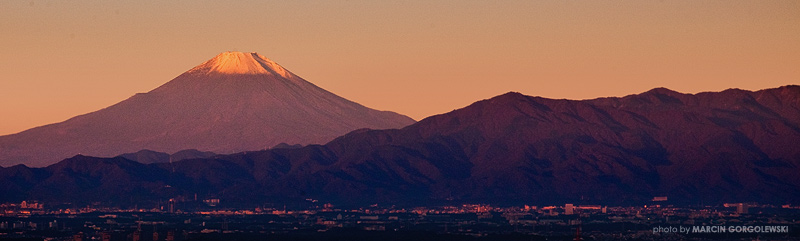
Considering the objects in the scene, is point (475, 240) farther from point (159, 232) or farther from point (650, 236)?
point (159, 232)

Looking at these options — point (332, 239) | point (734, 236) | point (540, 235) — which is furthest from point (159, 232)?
point (734, 236)

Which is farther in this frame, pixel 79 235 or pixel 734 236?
pixel 79 235

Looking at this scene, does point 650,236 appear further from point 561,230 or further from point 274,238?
point 274,238

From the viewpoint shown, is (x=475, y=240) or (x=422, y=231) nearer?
(x=475, y=240)

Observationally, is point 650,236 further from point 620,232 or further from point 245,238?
point 245,238

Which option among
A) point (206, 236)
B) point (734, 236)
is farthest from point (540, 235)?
point (206, 236)

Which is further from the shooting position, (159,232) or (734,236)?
(159,232)

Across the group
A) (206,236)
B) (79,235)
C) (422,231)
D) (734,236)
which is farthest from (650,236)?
(79,235)
